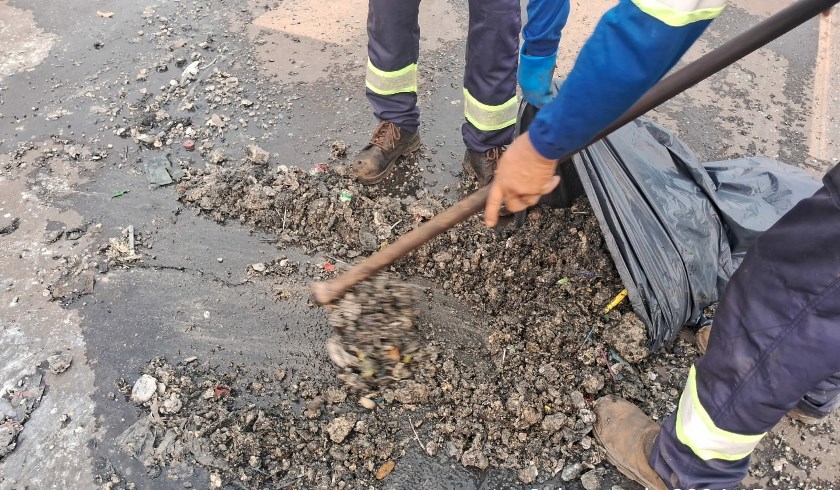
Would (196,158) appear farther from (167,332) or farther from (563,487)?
(563,487)

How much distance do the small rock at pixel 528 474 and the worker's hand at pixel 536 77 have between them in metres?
1.43

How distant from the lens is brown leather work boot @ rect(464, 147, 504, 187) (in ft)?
8.82

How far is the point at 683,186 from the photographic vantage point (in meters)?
2.27

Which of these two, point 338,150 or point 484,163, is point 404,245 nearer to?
point 484,163

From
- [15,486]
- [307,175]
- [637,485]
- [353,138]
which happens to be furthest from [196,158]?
[637,485]

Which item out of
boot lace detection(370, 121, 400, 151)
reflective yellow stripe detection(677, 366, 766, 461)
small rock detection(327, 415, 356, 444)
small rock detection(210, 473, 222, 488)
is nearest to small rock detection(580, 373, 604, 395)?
reflective yellow stripe detection(677, 366, 766, 461)

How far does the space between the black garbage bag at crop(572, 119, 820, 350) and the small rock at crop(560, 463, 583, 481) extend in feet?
1.77

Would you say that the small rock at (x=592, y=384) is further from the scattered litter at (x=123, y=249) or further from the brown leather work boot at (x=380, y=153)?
the scattered litter at (x=123, y=249)

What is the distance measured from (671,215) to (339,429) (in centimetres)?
149

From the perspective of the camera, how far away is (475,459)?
1907 millimetres

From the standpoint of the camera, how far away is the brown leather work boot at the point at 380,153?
2.73m

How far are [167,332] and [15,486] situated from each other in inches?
A: 26.9

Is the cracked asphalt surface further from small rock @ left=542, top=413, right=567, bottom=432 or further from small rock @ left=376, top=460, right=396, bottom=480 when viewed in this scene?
small rock @ left=542, top=413, right=567, bottom=432

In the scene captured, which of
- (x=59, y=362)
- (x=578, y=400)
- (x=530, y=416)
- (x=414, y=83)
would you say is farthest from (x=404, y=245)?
(x=59, y=362)
